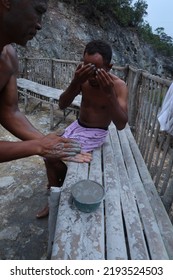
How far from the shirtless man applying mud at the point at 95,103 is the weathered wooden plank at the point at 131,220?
1.33 feet

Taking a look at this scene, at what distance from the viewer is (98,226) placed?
1592mm

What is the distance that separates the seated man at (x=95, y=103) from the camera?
7.84 feet

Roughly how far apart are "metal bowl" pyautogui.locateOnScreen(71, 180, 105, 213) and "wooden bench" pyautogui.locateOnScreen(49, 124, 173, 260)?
5cm

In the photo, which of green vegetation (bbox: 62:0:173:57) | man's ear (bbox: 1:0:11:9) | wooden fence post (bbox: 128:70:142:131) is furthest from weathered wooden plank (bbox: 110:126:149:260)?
green vegetation (bbox: 62:0:173:57)

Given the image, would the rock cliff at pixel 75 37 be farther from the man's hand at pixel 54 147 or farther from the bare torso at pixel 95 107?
the man's hand at pixel 54 147

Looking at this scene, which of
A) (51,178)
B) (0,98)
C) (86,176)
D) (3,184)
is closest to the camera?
(0,98)

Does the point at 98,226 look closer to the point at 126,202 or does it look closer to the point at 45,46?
the point at 126,202

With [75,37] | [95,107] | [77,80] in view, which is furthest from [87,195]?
[75,37]

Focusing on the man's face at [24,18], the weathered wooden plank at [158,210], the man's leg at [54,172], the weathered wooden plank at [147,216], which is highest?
the man's face at [24,18]

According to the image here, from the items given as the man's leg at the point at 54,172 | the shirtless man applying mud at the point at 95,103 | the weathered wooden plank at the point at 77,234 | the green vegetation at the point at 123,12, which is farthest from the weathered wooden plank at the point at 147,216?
the green vegetation at the point at 123,12

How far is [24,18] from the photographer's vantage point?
128 cm

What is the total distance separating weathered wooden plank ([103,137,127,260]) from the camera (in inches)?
56.4

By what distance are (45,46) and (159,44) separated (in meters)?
14.2

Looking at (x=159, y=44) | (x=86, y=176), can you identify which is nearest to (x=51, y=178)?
(x=86, y=176)
